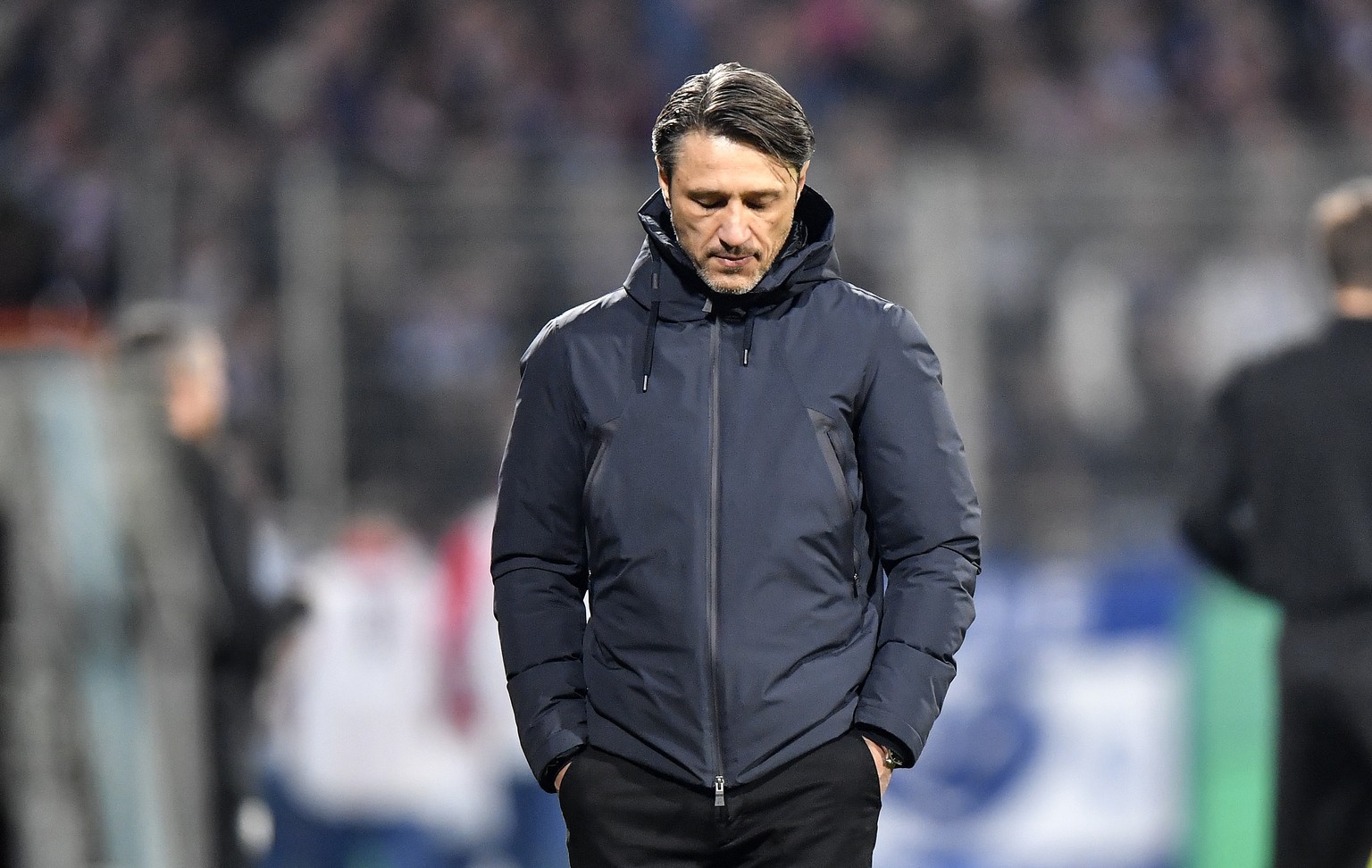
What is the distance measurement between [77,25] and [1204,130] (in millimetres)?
5878

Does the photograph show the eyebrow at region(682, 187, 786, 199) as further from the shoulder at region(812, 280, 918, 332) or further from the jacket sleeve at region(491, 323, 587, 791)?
the jacket sleeve at region(491, 323, 587, 791)

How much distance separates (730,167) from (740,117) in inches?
2.6

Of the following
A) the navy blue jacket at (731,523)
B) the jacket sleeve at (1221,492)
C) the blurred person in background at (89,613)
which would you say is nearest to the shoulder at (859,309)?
the navy blue jacket at (731,523)

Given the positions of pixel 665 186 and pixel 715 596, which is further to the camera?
pixel 665 186

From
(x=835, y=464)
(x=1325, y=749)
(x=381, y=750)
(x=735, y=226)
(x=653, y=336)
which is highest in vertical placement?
(x=735, y=226)

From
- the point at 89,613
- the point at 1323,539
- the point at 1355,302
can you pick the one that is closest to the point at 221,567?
the point at 89,613

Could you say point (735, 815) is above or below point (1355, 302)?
below

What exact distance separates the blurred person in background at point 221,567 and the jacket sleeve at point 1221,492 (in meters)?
2.45

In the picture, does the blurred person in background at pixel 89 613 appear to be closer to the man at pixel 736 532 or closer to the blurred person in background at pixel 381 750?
the blurred person in background at pixel 381 750

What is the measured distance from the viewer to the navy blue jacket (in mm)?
2625

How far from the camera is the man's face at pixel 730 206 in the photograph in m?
2.63

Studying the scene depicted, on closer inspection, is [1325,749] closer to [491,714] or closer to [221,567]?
Result: [221,567]

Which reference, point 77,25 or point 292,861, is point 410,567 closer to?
point 292,861

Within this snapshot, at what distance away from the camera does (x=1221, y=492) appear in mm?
4605
